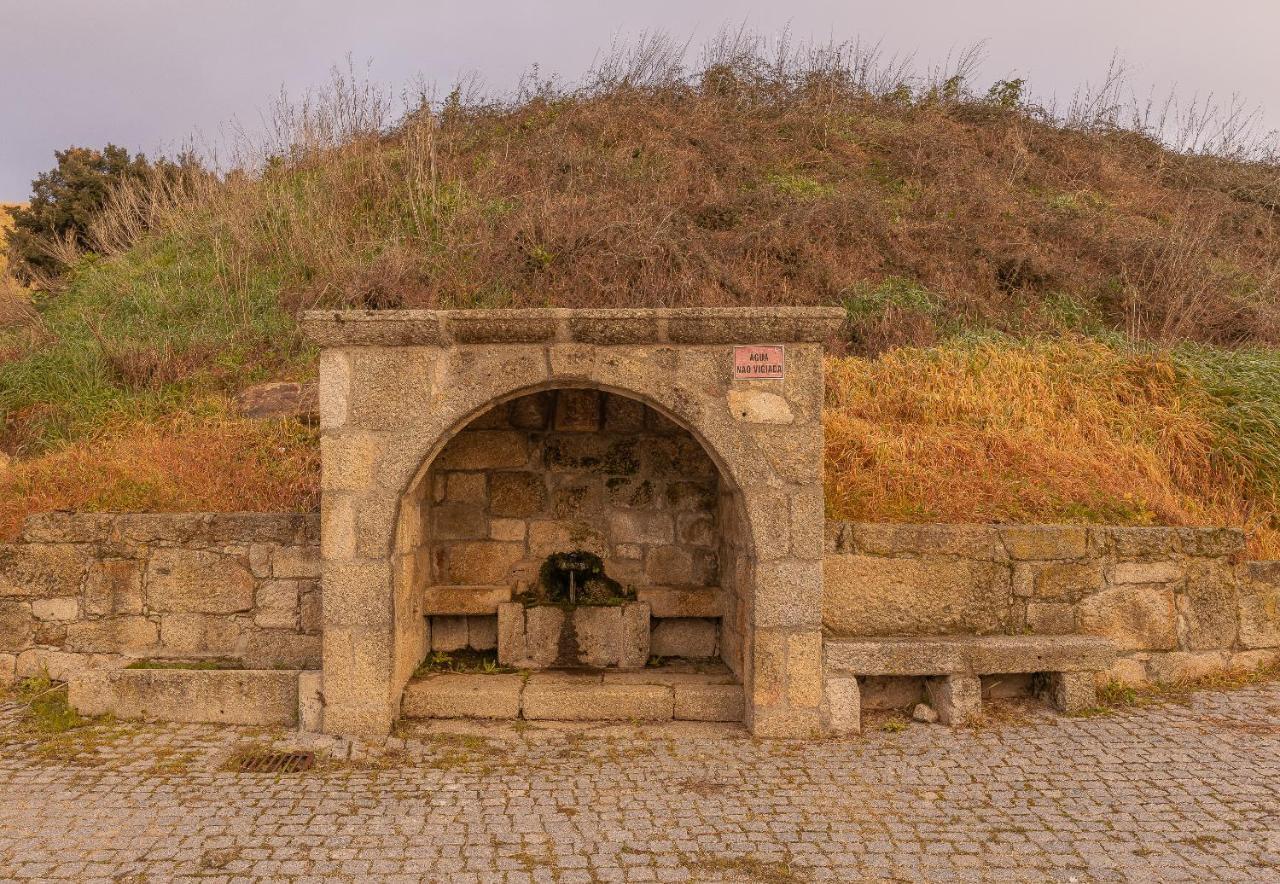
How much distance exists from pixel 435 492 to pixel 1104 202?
36.5 ft

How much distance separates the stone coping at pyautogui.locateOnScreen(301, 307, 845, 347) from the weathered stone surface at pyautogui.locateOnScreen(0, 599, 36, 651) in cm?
275

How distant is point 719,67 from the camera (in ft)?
47.6

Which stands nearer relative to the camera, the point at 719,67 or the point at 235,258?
the point at 235,258

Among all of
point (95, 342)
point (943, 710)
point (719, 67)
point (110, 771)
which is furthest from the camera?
point (719, 67)

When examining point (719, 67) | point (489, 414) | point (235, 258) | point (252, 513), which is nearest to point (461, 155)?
point (235, 258)

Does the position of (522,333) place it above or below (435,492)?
above

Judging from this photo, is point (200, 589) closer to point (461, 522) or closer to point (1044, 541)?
point (461, 522)

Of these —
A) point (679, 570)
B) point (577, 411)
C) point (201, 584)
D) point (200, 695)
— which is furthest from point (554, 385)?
point (200, 695)

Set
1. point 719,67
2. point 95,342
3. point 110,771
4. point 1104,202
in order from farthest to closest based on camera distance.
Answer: point 719,67 < point 1104,202 < point 95,342 < point 110,771

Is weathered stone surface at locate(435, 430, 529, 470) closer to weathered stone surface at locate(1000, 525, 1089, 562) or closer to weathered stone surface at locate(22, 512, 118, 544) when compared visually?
weathered stone surface at locate(22, 512, 118, 544)

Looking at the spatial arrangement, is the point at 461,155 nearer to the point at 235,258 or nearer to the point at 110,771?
the point at 235,258

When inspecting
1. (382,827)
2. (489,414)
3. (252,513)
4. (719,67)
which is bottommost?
(382,827)

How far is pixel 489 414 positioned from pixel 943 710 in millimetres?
3426

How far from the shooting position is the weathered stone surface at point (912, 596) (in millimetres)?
5203
